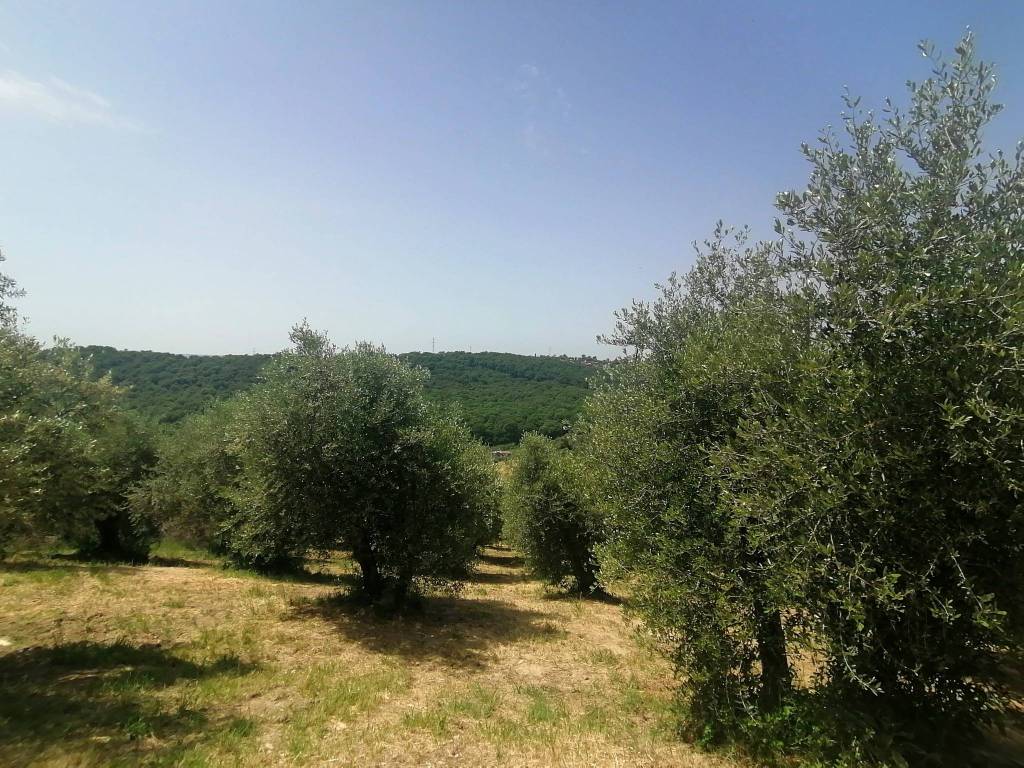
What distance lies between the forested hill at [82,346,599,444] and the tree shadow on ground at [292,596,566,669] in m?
42.7

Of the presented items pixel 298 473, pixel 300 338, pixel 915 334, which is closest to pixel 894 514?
pixel 915 334

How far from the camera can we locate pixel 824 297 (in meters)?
7.74

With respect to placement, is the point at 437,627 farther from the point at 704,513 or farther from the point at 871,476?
the point at 871,476

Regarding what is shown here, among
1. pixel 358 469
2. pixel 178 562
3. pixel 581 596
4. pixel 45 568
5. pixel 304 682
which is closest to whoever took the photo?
pixel 304 682

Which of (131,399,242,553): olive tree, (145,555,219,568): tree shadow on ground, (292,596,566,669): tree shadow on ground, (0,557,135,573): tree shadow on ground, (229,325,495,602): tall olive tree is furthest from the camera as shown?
(145,555,219,568): tree shadow on ground

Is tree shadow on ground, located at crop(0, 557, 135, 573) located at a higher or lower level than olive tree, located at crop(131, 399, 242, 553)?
lower

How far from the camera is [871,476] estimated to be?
6.29m

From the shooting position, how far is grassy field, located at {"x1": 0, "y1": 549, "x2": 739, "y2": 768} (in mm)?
9008

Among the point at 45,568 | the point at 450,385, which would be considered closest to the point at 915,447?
the point at 45,568

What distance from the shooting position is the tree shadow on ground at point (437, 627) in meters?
15.0

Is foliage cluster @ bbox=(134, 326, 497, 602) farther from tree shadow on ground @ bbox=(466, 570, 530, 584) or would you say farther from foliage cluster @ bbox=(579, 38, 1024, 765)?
tree shadow on ground @ bbox=(466, 570, 530, 584)

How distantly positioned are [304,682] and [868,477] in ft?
40.7

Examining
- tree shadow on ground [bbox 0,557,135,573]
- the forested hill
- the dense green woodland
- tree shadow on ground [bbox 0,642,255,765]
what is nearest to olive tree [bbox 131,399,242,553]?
tree shadow on ground [bbox 0,557,135,573]

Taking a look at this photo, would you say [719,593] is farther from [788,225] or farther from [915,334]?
[788,225]
